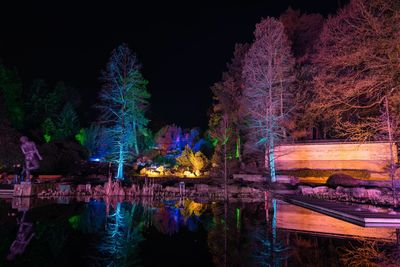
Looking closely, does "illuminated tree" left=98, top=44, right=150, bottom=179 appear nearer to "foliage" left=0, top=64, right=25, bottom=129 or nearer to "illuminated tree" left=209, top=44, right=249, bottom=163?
"illuminated tree" left=209, top=44, right=249, bottom=163

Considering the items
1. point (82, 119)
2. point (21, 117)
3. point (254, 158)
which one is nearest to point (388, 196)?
point (254, 158)

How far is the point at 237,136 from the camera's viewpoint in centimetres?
3450

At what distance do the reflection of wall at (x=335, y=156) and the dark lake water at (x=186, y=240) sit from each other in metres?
17.7

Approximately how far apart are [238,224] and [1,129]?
19.5m

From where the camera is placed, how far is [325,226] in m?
9.89

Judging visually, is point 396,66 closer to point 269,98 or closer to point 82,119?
point 269,98

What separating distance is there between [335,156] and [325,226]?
848 inches

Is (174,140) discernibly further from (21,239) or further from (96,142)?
(21,239)

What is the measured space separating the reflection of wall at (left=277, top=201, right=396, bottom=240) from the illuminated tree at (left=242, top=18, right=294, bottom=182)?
12.8 metres

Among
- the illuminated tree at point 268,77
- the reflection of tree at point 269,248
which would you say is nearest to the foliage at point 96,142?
the illuminated tree at point 268,77

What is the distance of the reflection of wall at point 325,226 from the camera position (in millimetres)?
8836

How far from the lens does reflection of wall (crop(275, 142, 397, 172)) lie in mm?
28095

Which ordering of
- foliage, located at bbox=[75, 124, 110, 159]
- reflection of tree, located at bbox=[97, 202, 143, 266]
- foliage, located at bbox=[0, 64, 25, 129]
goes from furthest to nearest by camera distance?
1. foliage, located at bbox=[0, 64, 25, 129]
2. foliage, located at bbox=[75, 124, 110, 159]
3. reflection of tree, located at bbox=[97, 202, 143, 266]

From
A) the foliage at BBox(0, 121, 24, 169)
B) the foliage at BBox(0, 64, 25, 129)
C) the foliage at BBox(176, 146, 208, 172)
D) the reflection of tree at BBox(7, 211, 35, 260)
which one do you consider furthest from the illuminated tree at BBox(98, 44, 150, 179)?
the reflection of tree at BBox(7, 211, 35, 260)
